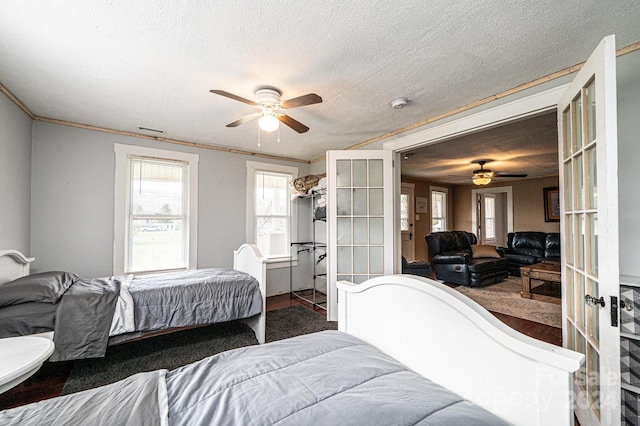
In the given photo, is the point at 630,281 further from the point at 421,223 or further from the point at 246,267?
the point at 421,223

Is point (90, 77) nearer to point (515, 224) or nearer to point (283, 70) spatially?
point (283, 70)

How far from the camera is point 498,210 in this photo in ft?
27.9

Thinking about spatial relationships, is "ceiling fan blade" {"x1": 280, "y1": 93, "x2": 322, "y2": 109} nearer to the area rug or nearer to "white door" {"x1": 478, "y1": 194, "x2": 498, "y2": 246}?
the area rug

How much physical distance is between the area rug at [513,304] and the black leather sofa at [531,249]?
36.6 inches

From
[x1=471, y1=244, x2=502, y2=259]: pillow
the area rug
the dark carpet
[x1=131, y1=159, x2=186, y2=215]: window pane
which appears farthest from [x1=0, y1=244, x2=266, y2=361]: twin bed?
[x1=471, y1=244, x2=502, y2=259]: pillow

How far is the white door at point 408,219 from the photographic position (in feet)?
22.6

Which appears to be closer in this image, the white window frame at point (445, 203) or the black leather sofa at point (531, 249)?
the black leather sofa at point (531, 249)

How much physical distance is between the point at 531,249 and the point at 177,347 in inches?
284

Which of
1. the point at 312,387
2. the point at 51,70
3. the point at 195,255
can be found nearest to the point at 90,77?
the point at 51,70

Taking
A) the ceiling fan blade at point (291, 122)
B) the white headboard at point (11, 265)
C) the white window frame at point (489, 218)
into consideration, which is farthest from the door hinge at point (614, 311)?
the white window frame at point (489, 218)

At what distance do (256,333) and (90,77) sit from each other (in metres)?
2.78

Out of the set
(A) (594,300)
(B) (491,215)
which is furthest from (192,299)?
(B) (491,215)

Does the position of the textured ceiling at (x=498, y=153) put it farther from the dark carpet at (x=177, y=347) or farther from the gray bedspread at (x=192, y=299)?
the gray bedspread at (x=192, y=299)

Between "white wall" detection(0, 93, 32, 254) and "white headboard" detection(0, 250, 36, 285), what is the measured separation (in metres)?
0.12
